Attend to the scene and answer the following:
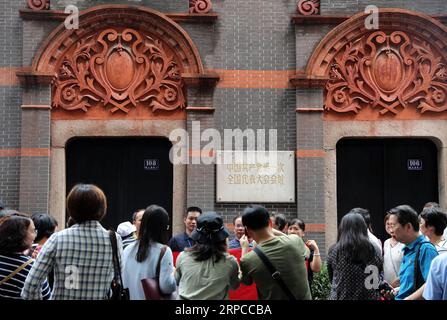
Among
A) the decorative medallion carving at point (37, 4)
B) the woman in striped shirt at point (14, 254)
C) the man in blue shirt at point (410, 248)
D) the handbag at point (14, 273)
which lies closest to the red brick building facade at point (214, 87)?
the decorative medallion carving at point (37, 4)

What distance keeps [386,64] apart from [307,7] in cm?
190

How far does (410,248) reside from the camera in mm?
6117

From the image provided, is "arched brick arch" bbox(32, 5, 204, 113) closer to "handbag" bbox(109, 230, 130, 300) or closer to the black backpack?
the black backpack

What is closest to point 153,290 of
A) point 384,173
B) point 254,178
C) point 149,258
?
point 149,258

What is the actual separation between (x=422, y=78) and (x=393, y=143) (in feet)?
4.57

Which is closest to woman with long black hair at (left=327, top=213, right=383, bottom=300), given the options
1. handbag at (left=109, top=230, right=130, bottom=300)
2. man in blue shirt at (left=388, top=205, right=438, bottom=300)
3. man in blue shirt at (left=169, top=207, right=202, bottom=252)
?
man in blue shirt at (left=388, top=205, right=438, bottom=300)

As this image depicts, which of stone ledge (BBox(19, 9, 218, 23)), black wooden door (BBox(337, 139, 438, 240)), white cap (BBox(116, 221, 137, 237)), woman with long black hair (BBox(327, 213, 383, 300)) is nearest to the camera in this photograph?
woman with long black hair (BBox(327, 213, 383, 300))

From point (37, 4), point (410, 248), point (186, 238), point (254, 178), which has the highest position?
point (37, 4)

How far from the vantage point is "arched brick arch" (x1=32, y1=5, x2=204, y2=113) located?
43.4 feet

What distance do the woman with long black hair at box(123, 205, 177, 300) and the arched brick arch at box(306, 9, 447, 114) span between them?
314 inches

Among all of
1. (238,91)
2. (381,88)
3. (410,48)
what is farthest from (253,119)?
(410,48)

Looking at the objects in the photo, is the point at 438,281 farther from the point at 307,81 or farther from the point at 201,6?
the point at 201,6

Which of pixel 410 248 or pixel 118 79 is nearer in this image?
pixel 410 248

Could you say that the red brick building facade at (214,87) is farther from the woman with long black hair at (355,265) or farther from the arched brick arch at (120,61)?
the woman with long black hair at (355,265)
